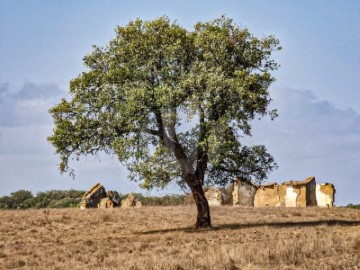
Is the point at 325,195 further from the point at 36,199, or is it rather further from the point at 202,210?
the point at 36,199

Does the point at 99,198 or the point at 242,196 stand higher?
the point at 242,196

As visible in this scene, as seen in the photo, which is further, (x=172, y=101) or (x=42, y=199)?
(x=42, y=199)

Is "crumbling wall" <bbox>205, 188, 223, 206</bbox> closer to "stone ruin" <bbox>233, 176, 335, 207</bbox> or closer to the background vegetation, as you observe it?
"stone ruin" <bbox>233, 176, 335, 207</bbox>

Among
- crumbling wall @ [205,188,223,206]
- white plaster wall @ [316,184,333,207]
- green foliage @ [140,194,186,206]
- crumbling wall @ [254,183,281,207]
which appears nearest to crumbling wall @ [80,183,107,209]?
green foliage @ [140,194,186,206]

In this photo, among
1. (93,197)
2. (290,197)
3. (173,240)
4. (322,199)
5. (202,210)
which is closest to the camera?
(173,240)

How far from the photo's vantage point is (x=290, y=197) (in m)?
60.6

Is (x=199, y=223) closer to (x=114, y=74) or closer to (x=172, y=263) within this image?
A: (x=114, y=74)

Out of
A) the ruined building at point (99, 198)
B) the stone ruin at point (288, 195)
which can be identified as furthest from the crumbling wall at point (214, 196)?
the ruined building at point (99, 198)

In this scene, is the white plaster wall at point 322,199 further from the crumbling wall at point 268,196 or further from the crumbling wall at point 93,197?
the crumbling wall at point 93,197

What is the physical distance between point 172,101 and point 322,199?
33289 mm

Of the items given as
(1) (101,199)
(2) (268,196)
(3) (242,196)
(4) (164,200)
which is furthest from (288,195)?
(1) (101,199)

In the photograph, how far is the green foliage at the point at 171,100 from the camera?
34188mm

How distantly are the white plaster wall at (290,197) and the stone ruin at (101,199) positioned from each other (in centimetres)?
1597

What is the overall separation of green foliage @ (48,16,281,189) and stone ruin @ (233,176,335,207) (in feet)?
76.4
